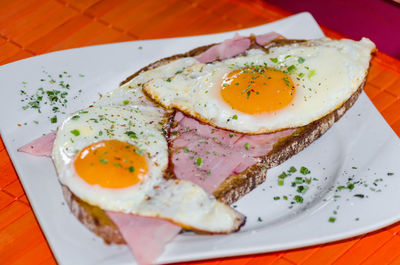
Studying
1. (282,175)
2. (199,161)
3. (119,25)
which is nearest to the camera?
(199,161)

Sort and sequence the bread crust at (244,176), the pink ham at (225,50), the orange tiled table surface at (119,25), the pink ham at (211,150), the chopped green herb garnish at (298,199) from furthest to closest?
1. the orange tiled table surface at (119,25)
2. the pink ham at (225,50)
3. the chopped green herb garnish at (298,199)
4. the pink ham at (211,150)
5. the bread crust at (244,176)

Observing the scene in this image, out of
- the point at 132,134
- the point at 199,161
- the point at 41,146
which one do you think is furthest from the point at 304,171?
the point at 41,146

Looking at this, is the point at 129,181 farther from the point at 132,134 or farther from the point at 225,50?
the point at 225,50

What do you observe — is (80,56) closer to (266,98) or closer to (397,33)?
(266,98)

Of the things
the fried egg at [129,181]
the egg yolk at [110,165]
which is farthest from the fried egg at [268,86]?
the egg yolk at [110,165]

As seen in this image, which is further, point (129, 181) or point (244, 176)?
point (244, 176)

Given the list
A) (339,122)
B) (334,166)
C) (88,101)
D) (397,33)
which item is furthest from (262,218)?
(397,33)

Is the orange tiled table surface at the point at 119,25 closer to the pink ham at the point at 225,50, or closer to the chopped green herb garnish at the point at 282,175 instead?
the pink ham at the point at 225,50
